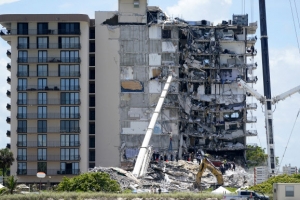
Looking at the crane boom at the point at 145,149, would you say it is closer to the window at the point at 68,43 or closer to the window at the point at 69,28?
the window at the point at 68,43

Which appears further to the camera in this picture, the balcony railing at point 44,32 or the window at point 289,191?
the balcony railing at point 44,32

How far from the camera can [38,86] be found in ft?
426

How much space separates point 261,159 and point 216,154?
24836 millimetres

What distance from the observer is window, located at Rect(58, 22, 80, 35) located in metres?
130

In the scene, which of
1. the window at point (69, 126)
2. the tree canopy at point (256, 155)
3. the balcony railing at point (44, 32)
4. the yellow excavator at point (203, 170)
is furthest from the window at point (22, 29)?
the tree canopy at point (256, 155)

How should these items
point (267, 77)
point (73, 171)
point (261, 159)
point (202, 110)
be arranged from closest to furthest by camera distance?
1. point (267, 77)
2. point (73, 171)
3. point (202, 110)
4. point (261, 159)

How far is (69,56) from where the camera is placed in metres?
130

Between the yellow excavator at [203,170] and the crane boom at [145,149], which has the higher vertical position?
the crane boom at [145,149]

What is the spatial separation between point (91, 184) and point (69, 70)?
147 feet

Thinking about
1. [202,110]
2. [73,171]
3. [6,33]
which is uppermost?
[6,33]

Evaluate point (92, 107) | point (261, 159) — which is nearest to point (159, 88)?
point (92, 107)

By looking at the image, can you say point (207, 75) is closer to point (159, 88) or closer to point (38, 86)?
point (159, 88)

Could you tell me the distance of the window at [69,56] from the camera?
425 feet

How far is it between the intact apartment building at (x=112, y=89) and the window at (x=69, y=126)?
0.46 ft
